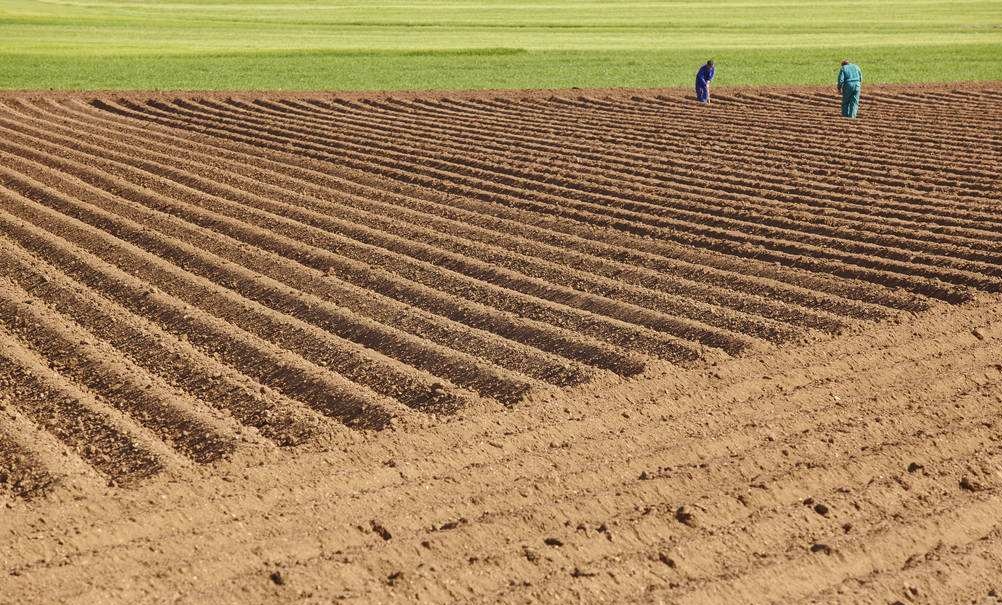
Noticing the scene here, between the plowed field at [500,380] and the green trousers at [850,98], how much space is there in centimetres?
470

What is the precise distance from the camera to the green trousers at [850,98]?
1886 cm

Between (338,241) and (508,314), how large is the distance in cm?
265

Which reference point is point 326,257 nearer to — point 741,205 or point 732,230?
point 732,230

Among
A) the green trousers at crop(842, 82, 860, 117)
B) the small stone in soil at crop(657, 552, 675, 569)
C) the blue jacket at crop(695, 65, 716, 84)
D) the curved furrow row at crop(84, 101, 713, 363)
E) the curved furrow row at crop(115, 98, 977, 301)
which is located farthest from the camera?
the blue jacket at crop(695, 65, 716, 84)

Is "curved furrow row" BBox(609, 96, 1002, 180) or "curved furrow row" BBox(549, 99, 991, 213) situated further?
"curved furrow row" BBox(609, 96, 1002, 180)

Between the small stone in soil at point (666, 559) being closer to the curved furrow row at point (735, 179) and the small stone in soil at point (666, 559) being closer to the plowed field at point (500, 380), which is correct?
the plowed field at point (500, 380)

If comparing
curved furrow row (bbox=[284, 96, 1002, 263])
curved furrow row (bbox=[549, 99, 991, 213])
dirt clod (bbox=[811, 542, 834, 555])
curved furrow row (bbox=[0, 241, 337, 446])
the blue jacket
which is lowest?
dirt clod (bbox=[811, 542, 834, 555])

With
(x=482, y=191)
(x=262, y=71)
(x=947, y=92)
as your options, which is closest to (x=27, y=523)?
(x=482, y=191)

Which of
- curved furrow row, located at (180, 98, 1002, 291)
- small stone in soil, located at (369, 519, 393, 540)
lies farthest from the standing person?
small stone in soil, located at (369, 519, 393, 540)

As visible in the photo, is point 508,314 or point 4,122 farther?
point 4,122

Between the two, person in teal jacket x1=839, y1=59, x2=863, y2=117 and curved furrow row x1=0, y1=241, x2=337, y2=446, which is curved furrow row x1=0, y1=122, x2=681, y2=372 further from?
person in teal jacket x1=839, y1=59, x2=863, y2=117

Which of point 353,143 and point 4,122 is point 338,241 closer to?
point 353,143

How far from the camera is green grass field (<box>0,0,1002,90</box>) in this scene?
26.1m

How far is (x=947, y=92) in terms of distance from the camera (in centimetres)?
2238
